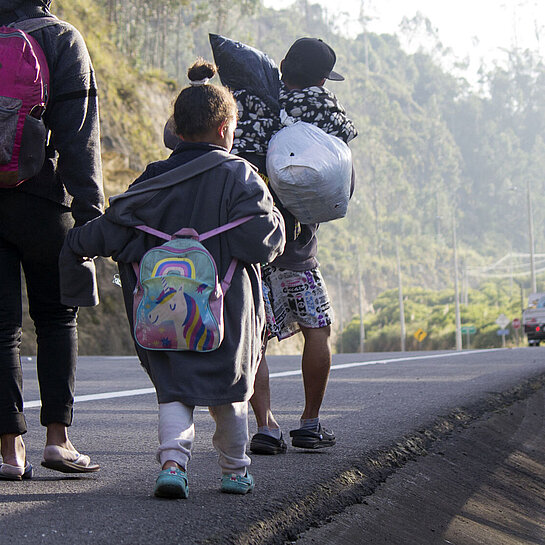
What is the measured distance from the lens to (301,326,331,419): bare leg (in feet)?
14.5

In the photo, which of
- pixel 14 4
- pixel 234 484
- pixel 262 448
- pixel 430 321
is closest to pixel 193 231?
pixel 234 484

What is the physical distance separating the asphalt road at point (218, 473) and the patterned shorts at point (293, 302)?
0.61 metres

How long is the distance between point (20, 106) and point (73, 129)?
23 centimetres

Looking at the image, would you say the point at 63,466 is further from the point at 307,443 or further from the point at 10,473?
the point at 307,443

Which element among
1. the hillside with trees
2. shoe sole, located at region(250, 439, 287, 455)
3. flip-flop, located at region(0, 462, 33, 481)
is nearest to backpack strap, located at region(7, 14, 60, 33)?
flip-flop, located at region(0, 462, 33, 481)

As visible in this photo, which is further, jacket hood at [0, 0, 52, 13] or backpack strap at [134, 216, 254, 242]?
jacket hood at [0, 0, 52, 13]

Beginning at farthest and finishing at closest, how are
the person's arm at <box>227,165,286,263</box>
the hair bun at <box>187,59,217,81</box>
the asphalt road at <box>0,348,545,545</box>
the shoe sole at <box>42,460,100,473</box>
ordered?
the hair bun at <box>187,59,217,81</box> → the shoe sole at <box>42,460,100,473</box> → the person's arm at <box>227,165,286,263</box> → the asphalt road at <box>0,348,545,545</box>

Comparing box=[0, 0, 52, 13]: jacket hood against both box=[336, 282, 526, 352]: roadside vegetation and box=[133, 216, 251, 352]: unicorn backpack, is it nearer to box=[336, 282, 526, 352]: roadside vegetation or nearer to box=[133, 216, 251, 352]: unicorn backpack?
box=[133, 216, 251, 352]: unicorn backpack

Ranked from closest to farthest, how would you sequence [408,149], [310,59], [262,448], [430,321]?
[262,448]
[310,59]
[430,321]
[408,149]

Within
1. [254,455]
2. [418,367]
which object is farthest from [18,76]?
[418,367]

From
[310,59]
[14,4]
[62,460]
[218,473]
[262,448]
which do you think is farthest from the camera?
[310,59]

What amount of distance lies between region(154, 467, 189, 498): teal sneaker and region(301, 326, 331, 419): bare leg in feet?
4.62

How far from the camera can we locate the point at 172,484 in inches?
121

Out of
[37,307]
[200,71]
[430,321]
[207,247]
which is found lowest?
[430,321]
